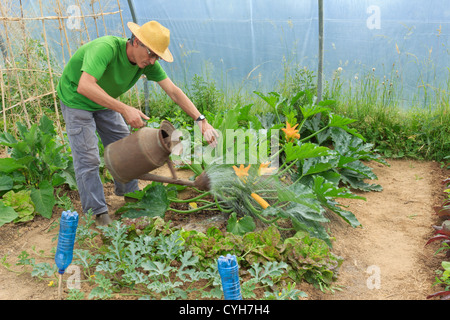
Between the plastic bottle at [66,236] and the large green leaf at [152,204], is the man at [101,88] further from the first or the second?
the plastic bottle at [66,236]

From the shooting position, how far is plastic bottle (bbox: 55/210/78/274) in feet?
6.63

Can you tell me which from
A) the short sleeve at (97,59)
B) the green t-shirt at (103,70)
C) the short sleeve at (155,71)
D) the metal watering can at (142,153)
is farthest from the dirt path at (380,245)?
the short sleeve at (97,59)

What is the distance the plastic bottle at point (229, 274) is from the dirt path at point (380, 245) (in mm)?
806

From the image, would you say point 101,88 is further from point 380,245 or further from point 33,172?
point 380,245

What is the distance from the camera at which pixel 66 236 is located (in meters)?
2.05

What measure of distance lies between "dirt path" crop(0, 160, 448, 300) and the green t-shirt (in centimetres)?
95

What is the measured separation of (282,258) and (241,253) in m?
0.24

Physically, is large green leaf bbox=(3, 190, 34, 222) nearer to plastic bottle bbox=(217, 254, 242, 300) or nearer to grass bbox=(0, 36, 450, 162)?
grass bbox=(0, 36, 450, 162)

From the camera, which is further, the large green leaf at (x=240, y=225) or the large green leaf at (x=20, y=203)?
the large green leaf at (x=20, y=203)

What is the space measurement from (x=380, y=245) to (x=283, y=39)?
285cm

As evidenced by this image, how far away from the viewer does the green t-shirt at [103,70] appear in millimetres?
2803

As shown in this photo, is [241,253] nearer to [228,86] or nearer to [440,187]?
[440,187]

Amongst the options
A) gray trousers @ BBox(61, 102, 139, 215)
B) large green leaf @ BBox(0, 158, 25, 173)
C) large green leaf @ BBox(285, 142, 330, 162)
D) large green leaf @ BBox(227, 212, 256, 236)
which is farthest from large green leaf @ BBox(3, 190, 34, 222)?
large green leaf @ BBox(285, 142, 330, 162)

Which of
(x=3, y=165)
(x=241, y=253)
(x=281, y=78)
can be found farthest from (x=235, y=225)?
(x=281, y=78)
